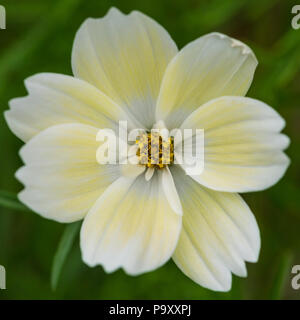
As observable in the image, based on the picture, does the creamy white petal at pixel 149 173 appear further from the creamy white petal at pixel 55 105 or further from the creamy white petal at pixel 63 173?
the creamy white petal at pixel 55 105

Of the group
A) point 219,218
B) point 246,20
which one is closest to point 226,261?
point 219,218

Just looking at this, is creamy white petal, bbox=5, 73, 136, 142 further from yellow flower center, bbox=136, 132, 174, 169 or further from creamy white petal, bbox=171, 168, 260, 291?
creamy white petal, bbox=171, 168, 260, 291

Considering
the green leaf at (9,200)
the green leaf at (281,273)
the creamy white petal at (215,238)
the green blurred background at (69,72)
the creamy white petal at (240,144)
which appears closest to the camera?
the creamy white petal at (240,144)

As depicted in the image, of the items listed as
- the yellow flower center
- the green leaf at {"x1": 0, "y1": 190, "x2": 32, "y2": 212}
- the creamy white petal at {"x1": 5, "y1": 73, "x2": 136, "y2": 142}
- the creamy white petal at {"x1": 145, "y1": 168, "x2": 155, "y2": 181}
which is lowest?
the green leaf at {"x1": 0, "y1": 190, "x2": 32, "y2": 212}

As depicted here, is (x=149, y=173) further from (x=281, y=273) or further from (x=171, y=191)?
(x=281, y=273)

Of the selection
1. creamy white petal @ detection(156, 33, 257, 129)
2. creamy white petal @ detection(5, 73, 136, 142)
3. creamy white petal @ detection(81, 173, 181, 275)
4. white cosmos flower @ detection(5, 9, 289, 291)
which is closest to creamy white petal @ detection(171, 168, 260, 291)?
white cosmos flower @ detection(5, 9, 289, 291)

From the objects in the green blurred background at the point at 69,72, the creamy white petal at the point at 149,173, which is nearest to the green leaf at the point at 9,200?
the creamy white petal at the point at 149,173

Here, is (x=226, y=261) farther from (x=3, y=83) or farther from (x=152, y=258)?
(x=3, y=83)
